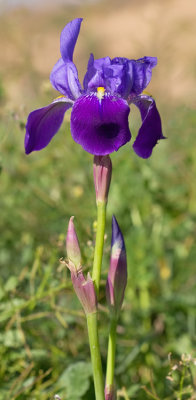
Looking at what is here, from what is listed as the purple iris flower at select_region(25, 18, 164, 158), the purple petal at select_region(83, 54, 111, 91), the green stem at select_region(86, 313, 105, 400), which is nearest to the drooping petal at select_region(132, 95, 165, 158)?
the purple iris flower at select_region(25, 18, 164, 158)

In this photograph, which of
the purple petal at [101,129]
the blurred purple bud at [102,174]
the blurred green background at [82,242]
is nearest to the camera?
the purple petal at [101,129]

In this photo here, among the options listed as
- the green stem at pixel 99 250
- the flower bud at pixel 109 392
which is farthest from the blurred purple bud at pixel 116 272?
the flower bud at pixel 109 392

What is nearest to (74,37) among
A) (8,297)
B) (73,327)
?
(8,297)

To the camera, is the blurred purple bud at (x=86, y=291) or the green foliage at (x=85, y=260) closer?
the blurred purple bud at (x=86, y=291)

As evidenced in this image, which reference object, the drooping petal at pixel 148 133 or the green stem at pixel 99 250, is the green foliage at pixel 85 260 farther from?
the drooping petal at pixel 148 133

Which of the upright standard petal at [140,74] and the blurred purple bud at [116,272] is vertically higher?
the upright standard petal at [140,74]
